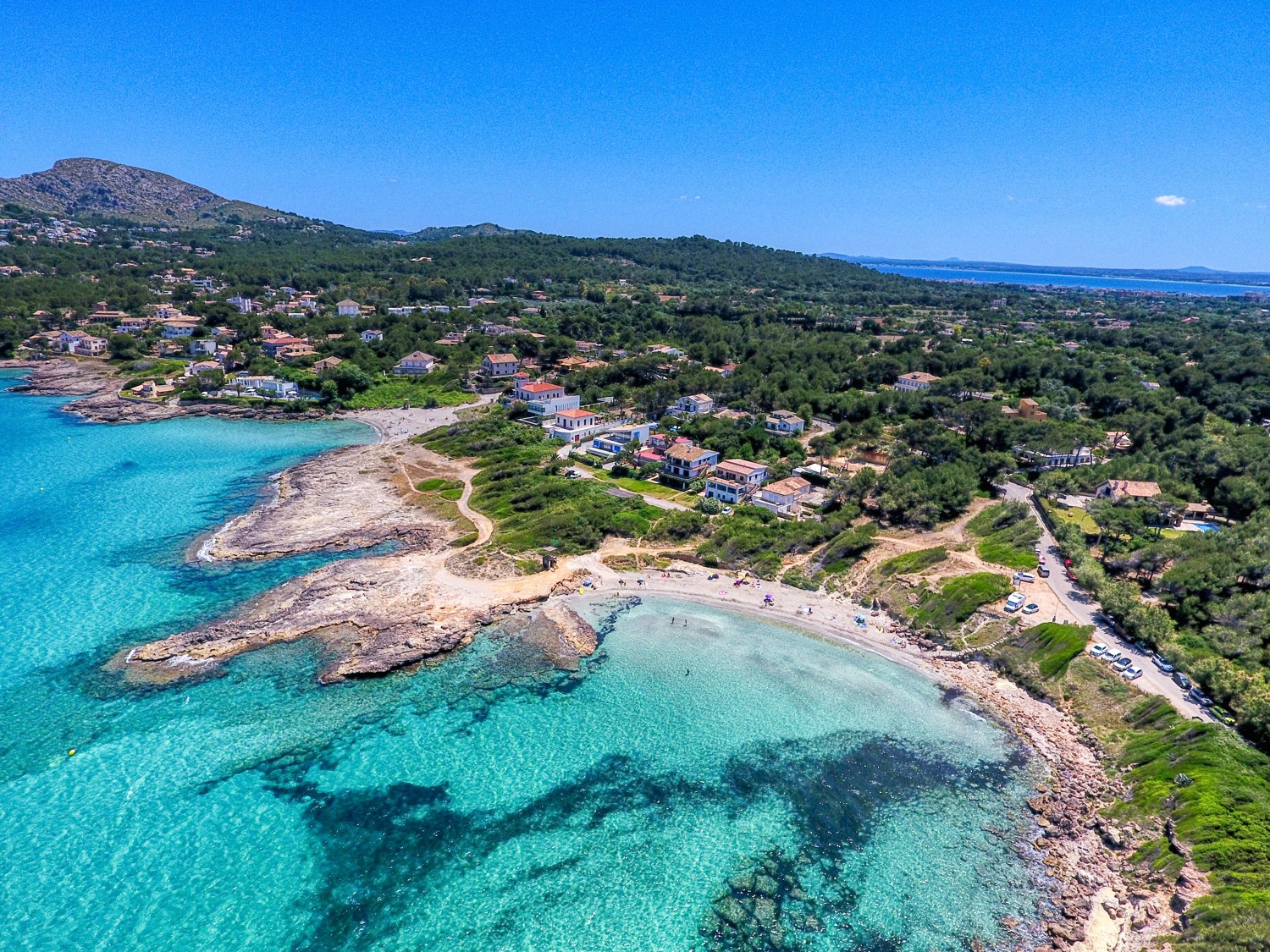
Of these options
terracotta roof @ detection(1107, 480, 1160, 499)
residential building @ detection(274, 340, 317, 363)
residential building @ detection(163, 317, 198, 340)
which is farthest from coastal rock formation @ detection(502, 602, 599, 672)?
residential building @ detection(163, 317, 198, 340)

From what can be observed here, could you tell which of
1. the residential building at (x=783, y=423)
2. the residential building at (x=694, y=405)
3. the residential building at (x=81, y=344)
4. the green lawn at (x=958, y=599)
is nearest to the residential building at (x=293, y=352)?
the residential building at (x=81, y=344)

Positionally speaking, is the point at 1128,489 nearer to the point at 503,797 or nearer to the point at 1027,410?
the point at 1027,410

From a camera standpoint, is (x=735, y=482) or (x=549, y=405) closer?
(x=735, y=482)

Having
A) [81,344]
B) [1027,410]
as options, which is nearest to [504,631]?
[1027,410]

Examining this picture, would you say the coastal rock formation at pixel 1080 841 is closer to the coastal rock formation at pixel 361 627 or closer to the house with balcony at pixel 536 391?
the coastal rock formation at pixel 361 627

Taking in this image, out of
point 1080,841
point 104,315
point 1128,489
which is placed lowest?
point 1080,841

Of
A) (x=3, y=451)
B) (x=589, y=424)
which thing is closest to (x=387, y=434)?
(x=589, y=424)

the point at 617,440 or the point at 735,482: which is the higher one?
the point at 617,440
